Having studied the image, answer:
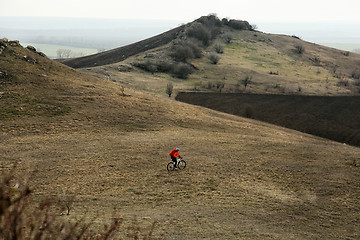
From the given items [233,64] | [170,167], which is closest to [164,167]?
[170,167]

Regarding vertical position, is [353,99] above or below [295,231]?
above

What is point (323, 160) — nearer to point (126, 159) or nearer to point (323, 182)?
point (323, 182)

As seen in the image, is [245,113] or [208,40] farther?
[208,40]

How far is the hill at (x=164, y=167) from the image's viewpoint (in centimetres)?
1667

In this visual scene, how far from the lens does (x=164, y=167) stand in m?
24.3

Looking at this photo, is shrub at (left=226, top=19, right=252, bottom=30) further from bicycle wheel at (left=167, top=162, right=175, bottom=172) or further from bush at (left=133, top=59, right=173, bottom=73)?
bicycle wheel at (left=167, top=162, right=175, bottom=172)

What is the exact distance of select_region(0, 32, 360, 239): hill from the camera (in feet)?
54.7

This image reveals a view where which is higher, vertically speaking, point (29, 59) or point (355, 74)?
point (355, 74)

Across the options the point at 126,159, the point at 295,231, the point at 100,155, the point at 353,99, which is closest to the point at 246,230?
the point at 295,231

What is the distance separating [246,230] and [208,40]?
127739mm

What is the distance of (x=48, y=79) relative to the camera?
42656 millimetres

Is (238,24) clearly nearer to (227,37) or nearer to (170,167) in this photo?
(227,37)

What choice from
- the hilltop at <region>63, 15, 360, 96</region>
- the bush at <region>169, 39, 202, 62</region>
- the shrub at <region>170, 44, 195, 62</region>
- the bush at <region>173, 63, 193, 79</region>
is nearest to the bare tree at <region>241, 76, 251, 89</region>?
the hilltop at <region>63, 15, 360, 96</region>

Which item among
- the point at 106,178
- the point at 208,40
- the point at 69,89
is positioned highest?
the point at 208,40
